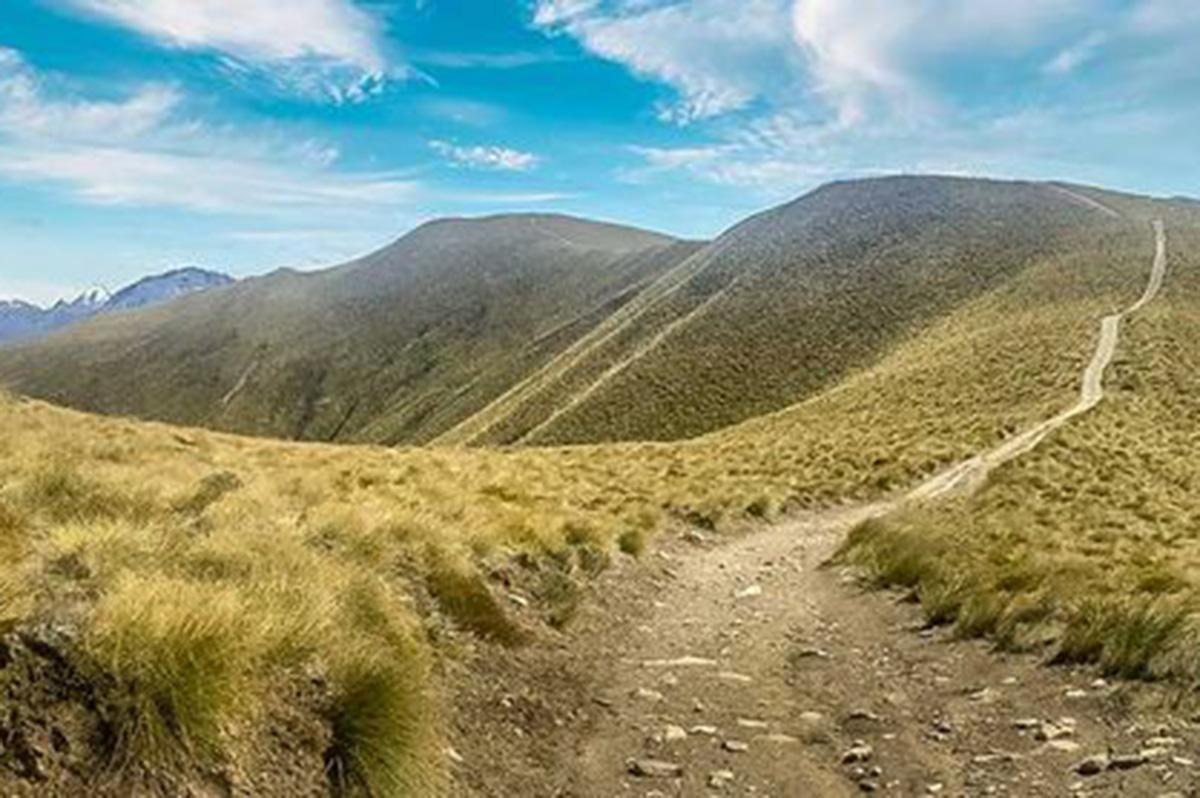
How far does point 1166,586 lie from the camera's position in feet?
38.0

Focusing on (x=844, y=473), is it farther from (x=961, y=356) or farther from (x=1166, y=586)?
(x=961, y=356)

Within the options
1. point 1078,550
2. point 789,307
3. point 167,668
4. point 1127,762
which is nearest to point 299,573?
point 167,668

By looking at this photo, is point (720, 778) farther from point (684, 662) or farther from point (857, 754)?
point (684, 662)

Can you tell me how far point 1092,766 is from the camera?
7.59m

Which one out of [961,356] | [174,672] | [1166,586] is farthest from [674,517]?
[961,356]

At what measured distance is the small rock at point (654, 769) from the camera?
8031 mm

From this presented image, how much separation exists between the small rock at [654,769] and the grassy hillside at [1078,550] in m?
A: 4.29

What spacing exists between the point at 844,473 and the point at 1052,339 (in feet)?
133

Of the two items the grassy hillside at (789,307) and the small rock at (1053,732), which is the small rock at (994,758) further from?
the grassy hillside at (789,307)

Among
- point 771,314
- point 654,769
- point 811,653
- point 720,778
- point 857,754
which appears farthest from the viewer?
point 771,314

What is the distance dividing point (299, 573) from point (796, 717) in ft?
15.0

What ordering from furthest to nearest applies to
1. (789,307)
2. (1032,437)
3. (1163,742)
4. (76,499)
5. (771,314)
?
(789,307) < (771,314) < (1032,437) < (76,499) < (1163,742)

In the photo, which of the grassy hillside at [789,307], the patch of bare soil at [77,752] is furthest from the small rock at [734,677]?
the grassy hillside at [789,307]

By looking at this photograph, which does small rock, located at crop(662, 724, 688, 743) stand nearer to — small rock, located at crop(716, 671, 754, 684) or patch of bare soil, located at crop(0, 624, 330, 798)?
small rock, located at crop(716, 671, 754, 684)
